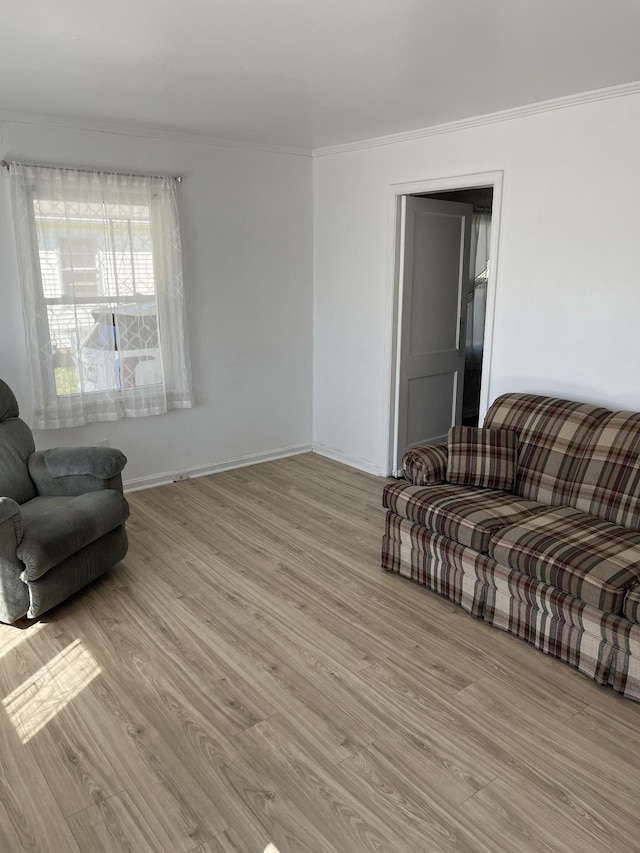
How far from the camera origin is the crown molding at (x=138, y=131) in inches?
152

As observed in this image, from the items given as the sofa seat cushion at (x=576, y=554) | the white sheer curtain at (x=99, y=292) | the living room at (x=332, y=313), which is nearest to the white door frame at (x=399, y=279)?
the living room at (x=332, y=313)

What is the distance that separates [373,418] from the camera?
16.7 ft

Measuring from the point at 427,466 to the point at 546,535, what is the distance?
2.57ft

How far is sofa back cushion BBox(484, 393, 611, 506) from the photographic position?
128 inches

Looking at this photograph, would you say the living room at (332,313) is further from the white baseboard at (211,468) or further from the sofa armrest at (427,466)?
the sofa armrest at (427,466)

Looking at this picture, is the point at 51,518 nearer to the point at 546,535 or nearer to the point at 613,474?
the point at 546,535

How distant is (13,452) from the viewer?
3.47m

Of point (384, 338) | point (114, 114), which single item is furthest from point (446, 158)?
point (114, 114)

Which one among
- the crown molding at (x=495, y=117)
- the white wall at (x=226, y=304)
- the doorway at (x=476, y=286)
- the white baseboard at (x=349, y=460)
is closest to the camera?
the crown molding at (x=495, y=117)

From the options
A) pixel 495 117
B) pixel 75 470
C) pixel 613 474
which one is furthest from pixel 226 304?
pixel 613 474

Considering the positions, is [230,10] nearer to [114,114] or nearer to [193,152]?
[114,114]

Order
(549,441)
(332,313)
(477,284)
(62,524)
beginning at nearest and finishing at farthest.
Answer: (62,524)
(549,441)
(332,313)
(477,284)

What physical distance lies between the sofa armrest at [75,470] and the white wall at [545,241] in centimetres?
221

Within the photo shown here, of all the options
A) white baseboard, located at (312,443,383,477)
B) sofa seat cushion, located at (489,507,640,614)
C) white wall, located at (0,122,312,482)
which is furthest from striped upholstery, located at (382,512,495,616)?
white wall, located at (0,122,312,482)
